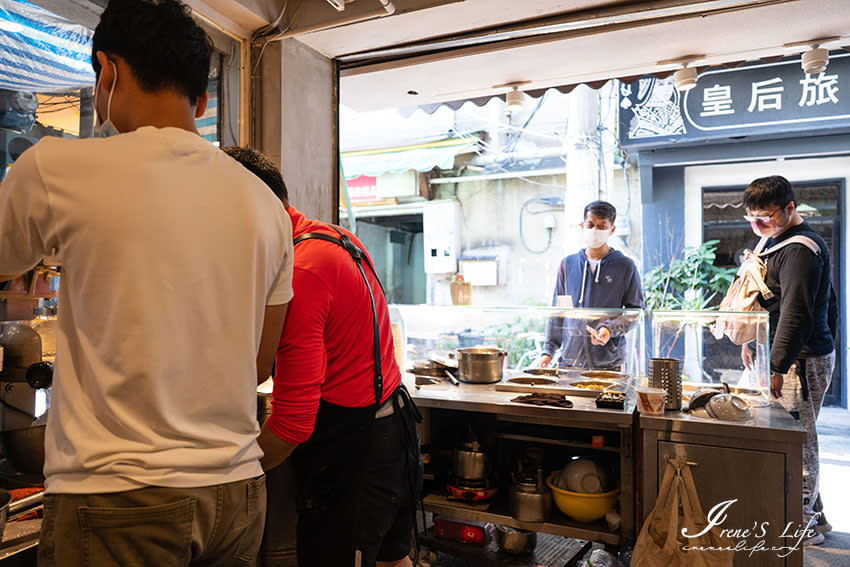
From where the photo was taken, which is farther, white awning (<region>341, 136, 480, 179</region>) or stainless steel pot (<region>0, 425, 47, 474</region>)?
white awning (<region>341, 136, 480, 179</region>)

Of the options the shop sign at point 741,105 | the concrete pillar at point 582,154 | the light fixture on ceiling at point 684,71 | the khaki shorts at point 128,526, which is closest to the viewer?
the khaki shorts at point 128,526

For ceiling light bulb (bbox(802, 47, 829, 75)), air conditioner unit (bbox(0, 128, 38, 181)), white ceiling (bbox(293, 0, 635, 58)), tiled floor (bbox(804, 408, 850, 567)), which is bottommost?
tiled floor (bbox(804, 408, 850, 567))

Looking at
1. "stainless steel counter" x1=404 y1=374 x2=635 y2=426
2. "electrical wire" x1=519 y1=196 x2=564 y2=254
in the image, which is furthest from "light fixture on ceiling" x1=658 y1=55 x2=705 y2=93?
"electrical wire" x1=519 y1=196 x2=564 y2=254

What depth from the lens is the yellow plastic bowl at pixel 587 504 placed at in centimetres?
247

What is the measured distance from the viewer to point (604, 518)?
2508 mm

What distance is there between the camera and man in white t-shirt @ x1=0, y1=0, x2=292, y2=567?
0.95 meters

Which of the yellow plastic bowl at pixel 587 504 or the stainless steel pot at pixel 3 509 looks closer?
the stainless steel pot at pixel 3 509

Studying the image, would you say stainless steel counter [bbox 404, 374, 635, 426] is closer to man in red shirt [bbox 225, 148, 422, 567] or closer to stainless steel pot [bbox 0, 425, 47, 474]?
man in red shirt [bbox 225, 148, 422, 567]

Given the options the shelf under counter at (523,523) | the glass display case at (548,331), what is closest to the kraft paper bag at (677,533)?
the shelf under counter at (523,523)

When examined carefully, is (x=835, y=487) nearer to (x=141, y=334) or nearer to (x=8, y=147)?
(x=141, y=334)

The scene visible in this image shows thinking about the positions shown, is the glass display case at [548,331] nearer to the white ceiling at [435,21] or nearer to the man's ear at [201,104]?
the white ceiling at [435,21]

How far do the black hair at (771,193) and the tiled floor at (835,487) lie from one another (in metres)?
2.03

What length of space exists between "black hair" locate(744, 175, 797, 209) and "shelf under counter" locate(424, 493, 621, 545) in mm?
2176

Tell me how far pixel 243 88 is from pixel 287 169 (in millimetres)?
476
